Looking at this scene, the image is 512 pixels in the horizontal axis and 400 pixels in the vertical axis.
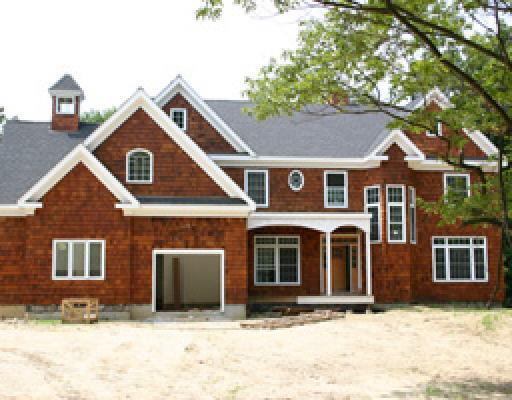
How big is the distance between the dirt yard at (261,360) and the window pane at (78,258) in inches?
91.9

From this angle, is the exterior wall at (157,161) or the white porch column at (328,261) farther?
the white porch column at (328,261)

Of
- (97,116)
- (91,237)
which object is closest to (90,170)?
(91,237)

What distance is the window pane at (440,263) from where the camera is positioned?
28.1 meters

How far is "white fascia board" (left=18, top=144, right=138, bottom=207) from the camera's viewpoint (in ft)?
75.2

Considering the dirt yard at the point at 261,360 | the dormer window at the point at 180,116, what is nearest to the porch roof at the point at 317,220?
the dormer window at the point at 180,116

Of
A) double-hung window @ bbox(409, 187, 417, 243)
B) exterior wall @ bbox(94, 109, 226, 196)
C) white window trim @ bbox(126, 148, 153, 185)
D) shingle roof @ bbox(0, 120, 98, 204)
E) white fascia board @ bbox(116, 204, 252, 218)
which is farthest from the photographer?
double-hung window @ bbox(409, 187, 417, 243)

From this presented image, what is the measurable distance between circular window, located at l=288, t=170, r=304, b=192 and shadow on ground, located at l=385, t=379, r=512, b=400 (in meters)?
14.7

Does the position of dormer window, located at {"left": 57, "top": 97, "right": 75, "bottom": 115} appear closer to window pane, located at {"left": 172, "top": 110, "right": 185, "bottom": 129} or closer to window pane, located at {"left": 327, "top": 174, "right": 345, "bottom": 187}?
window pane, located at {"left": 172, "top": 110, "right": 185, "bottom": 129}

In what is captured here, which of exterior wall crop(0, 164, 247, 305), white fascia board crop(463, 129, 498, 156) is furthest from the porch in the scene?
white fascia board crop(463, 129, 498, 156)

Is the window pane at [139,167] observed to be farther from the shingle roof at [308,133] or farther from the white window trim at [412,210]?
the white window trim at [412,210]

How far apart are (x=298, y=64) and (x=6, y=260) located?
14.6m

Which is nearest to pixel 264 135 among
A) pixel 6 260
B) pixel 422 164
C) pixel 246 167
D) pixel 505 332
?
pixel 246 167

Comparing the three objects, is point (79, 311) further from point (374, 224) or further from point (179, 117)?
point (374, 224)

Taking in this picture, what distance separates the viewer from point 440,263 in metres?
28.2
